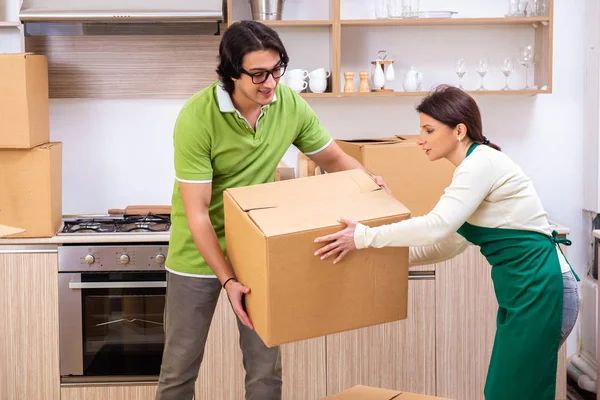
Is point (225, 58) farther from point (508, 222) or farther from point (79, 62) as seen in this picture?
point (79, 62)

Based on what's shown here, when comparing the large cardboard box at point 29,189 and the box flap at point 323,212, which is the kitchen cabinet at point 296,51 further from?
the box flap at point 323,212

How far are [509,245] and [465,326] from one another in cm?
127

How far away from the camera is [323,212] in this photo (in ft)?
6.43

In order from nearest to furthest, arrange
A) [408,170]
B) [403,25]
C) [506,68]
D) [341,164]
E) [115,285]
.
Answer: [341,164] < [408,170] < [115,285] < [506,68] < [403,25]

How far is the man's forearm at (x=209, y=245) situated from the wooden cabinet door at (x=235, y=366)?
3.55 ft

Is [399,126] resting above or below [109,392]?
above

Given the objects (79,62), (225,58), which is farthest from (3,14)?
(225,58)

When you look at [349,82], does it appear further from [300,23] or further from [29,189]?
[29,189]

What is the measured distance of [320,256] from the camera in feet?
6.22

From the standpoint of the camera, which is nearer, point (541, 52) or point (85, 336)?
point (85, 336)

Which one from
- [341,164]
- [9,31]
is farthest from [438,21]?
[9,31]

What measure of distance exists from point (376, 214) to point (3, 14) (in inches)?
89.4

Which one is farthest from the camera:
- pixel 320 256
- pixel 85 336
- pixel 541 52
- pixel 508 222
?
pixel 541 52

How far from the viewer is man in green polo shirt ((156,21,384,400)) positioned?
2096 millimetres
